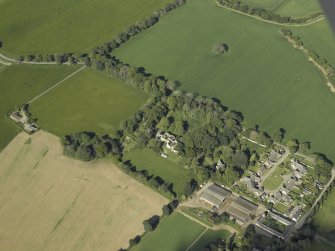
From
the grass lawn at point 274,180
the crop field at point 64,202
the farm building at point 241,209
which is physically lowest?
the crop field at point 64,202

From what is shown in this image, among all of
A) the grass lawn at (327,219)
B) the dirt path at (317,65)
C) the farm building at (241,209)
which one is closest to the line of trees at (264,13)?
the dirt path at (317,65)

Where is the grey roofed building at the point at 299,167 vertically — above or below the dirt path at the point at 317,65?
below

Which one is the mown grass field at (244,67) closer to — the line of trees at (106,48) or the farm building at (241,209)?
the line of trees at (106,48)

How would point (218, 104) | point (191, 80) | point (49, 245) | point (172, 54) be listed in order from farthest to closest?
point (172, 54) → point (191, 80) → point (218, 104) → point (49, 245)

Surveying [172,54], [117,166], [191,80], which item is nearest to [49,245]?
[117,166]

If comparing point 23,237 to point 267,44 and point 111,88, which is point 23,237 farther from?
point 267,44

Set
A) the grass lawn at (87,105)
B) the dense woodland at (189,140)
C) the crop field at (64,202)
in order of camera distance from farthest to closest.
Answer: the grass lawn at (87,105), the dense woodland at (189,140), the crop field at (64,202)

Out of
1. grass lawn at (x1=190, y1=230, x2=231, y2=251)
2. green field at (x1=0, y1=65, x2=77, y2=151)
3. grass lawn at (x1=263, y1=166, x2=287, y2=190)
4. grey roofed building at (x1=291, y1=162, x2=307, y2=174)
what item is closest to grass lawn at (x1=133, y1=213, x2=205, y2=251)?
grass lawn at (x1=190, y1=230, x2=231, y2=251)

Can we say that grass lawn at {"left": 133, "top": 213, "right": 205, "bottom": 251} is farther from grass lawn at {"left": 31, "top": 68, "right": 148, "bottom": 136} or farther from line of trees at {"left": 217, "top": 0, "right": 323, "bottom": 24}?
line of trees at {"left": 217, "top": 0, "right": 323, "bottom": 24}
